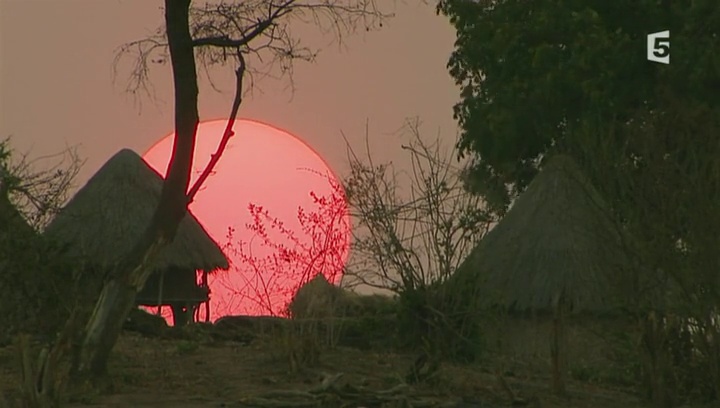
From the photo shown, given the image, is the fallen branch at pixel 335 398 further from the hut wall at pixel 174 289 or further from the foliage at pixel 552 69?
the hut wall at pixel 174 289

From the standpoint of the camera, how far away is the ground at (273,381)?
9789mm

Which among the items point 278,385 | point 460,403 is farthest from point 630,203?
point 278,385

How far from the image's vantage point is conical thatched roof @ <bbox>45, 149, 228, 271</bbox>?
22.4 metres

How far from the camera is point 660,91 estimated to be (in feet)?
64.6

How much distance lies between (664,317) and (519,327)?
23.9ft

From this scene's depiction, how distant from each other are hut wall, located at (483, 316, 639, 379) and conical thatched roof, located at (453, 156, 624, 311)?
313 millimetres

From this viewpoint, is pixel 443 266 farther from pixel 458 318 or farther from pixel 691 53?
pixel 691 53

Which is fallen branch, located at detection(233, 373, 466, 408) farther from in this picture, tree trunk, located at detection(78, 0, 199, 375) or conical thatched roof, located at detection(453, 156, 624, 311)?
conical thatched roof, located at detection(453, 156, 624, 311)

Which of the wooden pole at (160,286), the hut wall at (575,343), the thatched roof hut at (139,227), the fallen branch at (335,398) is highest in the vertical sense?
→ the thatched roof hut at (139,227)

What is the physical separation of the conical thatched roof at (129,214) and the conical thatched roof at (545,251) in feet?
20.4

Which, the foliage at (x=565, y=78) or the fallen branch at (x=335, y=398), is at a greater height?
the foliage at (x=565, y=78)

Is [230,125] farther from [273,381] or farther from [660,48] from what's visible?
[660,48]

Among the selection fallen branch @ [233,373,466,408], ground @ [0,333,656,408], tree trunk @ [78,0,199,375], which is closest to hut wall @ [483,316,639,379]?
ground @ [0,333,656,408]

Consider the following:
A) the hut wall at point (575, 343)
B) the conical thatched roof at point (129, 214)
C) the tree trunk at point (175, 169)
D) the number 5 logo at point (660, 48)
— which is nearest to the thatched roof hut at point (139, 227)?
the conical thatched roof at point (129, 214)
